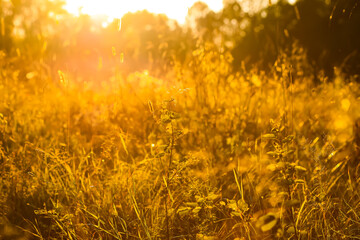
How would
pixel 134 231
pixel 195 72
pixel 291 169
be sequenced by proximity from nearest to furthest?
1. pixel 291 169
2. pixel 134 231
3. pixel 195 72

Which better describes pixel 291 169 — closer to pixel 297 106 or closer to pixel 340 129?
pixel 340 129

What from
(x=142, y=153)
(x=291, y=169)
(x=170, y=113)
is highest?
(x=170, y=113)

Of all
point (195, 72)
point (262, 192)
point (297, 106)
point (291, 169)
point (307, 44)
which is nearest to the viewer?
point (291, 169)

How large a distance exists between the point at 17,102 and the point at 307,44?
8983 mm

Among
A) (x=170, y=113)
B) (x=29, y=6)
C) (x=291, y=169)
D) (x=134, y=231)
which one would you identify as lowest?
(x=134, y=231)

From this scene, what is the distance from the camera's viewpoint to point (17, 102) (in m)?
2.99

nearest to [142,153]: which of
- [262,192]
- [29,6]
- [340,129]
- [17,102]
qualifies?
[262,192]

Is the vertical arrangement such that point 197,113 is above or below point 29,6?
below

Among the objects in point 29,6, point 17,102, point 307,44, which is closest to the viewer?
point 17,102

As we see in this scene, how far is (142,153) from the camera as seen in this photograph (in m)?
2.07

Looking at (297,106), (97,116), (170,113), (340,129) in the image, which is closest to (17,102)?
(97,116)

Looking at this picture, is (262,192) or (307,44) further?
(307,44)

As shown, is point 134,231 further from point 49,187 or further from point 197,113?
point 197,113

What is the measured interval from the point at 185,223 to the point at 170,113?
58 cm
